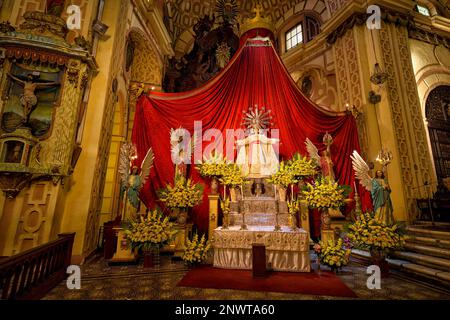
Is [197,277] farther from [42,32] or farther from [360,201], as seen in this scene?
[42,32]

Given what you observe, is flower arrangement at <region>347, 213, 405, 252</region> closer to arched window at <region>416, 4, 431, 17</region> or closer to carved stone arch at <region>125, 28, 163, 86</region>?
carved stone arch at <region>125, 28, 163, 86</region>

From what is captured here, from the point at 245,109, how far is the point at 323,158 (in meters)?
2.70

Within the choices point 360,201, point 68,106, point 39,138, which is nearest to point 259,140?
point 360,201

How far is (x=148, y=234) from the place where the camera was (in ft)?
13.9

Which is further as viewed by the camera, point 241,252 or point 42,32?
point 42,32

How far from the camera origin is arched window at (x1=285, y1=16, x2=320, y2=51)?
1077 cm

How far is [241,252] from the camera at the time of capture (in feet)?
14.3

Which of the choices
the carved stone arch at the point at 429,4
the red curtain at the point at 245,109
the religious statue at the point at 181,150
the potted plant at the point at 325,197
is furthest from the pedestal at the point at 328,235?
the carved stone arch at the point at 429,4

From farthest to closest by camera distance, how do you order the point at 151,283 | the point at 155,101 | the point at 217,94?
the point at 217,94, the point at 155,101, the point at 151,283

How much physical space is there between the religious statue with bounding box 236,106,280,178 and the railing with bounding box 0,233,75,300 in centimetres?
416

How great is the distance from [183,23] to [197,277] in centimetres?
1246

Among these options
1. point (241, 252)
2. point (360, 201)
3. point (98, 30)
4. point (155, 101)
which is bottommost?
point (241, 252)

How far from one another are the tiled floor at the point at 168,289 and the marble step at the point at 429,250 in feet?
3.34

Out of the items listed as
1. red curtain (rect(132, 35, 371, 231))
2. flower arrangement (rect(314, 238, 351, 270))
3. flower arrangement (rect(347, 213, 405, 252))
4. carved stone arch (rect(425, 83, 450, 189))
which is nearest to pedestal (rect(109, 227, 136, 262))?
red curtain (rect(132, 35, 371, 231))
